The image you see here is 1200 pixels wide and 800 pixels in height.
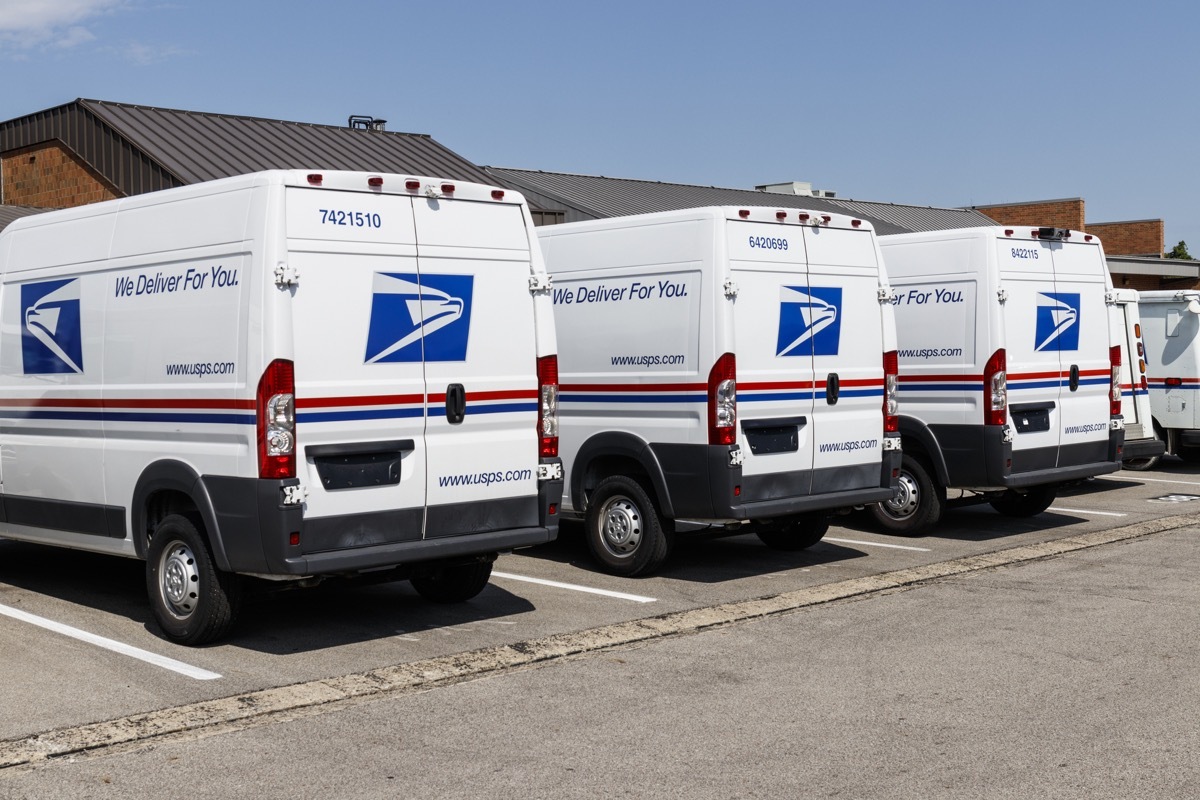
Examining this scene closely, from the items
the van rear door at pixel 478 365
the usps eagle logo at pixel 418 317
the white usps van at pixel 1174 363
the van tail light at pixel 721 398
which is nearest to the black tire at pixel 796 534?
the van tail light at pixel 721 398

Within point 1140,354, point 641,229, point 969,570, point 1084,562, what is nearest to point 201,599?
point 641,229

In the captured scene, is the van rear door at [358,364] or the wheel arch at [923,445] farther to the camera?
the wheel arch at [923,445]

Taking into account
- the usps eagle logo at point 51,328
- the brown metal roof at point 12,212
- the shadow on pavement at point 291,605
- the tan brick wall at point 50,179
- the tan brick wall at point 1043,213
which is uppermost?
the tan brick wall at point 1043,213

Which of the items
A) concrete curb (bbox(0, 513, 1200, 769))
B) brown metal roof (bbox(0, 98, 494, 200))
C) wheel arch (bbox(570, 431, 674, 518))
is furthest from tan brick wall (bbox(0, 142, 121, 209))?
concrete curb (bbox(0, 513, 1200, 769))

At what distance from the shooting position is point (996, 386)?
11.9 m

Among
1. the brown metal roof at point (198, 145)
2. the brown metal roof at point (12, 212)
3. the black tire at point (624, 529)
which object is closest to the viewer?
the black tire at point (624, 529)

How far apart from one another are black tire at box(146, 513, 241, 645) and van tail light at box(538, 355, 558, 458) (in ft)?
6.60

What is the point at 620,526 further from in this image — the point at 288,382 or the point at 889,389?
the point at 288,382

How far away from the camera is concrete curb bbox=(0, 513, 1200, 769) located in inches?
243

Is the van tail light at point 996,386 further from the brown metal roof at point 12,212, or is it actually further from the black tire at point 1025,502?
the brown metal roof at point 12,212

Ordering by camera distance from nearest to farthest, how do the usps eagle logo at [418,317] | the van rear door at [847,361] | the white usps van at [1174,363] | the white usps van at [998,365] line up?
the usps eagle logo at [418,317], the van rear door at [847,361], the white usps van at [998,365], the white usps van at [1174,363]

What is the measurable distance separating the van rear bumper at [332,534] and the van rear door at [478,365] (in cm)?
3

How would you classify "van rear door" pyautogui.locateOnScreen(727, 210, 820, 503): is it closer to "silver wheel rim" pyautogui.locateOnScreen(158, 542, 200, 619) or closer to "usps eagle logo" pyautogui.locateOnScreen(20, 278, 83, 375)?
"silver wheel rim" pyautogui.locateOnScreen(158, 542, 200, 619)

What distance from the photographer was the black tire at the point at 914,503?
12453mm
